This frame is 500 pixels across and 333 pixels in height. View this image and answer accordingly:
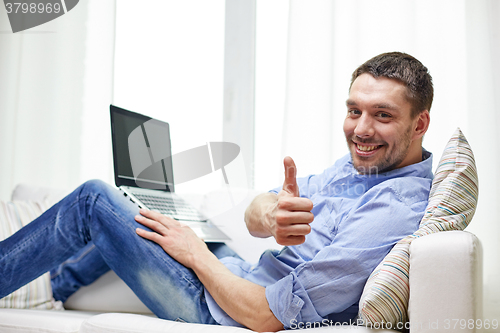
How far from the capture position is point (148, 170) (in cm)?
148

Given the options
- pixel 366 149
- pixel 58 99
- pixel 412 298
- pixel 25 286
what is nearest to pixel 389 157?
pixel 366 149

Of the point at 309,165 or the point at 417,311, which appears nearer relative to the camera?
the point at 417,311

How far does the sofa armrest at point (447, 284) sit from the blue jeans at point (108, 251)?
531 millimetres

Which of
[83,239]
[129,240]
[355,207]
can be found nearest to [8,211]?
[83,239]

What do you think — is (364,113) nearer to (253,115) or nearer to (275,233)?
(275,233)

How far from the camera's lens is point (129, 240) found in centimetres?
111

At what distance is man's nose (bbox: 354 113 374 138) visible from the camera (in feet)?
3.58

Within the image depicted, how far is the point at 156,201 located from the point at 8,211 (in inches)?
20.4

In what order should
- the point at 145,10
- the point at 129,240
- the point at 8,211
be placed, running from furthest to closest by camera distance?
the point at 145,10 → the point at 8,211 → the point at 129,240

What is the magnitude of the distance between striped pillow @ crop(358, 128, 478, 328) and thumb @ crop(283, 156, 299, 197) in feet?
0.81

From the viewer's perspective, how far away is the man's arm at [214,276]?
0.93 meters

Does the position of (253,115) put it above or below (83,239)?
above

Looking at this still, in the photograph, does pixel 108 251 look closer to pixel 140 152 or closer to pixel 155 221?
pixel 155 221

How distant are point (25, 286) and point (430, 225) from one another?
124 centimetres
